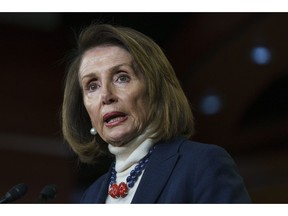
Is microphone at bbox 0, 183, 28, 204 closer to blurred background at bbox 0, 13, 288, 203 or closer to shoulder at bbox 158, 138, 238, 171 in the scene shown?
blurred background at bbox 0, 13, 288, 203

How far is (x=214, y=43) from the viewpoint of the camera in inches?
67.4

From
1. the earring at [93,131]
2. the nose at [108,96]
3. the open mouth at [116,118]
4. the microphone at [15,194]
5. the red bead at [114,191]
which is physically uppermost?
the nose at [108,96]

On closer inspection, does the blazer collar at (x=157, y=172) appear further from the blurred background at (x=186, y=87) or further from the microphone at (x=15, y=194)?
the microphone at (x=15, y=194)

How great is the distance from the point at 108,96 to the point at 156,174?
1.00 ft

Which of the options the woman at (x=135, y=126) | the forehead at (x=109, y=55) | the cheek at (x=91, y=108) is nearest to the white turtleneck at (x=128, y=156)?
the woman at (x=135, y=126)

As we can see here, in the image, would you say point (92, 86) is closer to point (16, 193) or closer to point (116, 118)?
point (116, 118)

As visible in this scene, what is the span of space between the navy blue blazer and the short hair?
0.28 feet

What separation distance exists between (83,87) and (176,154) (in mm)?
405

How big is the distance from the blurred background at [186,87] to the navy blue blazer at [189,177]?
0.13 metres

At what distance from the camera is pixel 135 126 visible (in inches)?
62.2

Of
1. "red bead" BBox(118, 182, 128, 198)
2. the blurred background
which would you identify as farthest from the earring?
"red bead" BBox(118, 182, 128, 198)

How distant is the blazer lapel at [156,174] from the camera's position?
145 cm

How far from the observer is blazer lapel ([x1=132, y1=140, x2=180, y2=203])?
1446mm

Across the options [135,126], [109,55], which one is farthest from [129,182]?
[109,55]
